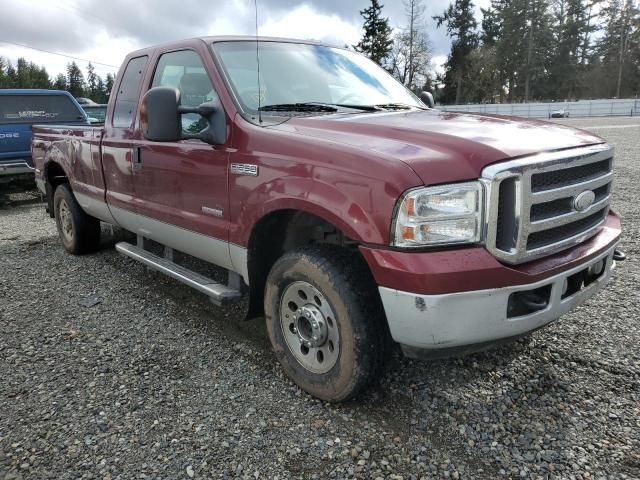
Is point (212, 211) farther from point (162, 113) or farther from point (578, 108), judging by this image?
point (578, 108)

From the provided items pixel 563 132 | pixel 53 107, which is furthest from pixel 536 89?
pixel 563 132

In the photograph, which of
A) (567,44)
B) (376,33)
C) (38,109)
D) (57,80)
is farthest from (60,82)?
(38,109)

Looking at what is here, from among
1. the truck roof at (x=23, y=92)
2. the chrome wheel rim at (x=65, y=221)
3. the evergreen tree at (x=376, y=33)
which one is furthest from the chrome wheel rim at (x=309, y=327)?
the evergreen tree at (x=376, y=33)

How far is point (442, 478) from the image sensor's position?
2.25 metres

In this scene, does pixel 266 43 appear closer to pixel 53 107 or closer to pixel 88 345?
pixel 88 345

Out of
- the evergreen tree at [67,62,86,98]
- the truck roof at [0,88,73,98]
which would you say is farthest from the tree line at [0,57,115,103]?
the truck roof at [0,88,73,98]

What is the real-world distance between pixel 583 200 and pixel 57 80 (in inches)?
4906

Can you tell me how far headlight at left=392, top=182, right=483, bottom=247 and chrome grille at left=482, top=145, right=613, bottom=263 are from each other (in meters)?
0.06

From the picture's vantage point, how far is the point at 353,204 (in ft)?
7.82

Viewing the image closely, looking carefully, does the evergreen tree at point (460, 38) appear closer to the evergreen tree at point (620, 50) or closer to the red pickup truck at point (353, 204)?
the evergreen tree at point (620, 50)

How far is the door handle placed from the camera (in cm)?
399

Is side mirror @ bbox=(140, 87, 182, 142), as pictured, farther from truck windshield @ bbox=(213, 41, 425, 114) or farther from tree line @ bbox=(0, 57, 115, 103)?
tree line @ bbox=(0, 57, 115, 103)

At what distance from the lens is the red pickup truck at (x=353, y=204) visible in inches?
88.2

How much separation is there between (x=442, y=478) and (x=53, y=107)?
1040 centimetres
